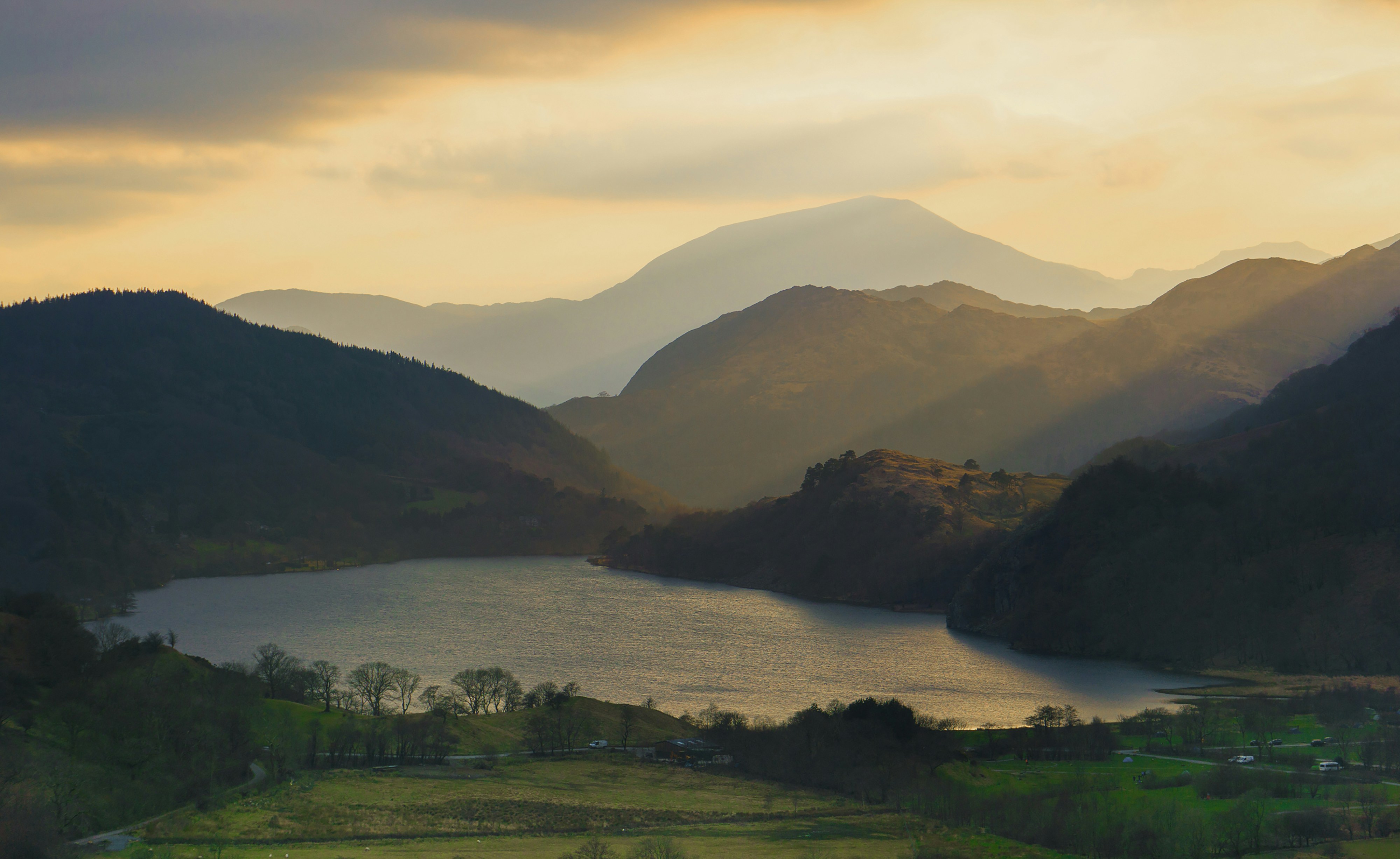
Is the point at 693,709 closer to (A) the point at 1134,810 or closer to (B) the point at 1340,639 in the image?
(A) the point at 1134,810

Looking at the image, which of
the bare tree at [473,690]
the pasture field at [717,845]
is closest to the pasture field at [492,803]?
the pasture field at [717,845]

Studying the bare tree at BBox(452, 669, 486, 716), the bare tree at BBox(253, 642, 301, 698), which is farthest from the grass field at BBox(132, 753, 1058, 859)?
the bare tree at BBox(253, 642, 301, 698)

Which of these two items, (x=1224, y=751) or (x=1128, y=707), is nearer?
(x=1224, y=751)

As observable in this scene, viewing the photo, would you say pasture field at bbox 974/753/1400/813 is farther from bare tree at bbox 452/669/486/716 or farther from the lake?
bare tree at bbox 452/669/486/716

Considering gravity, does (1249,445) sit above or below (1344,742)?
above

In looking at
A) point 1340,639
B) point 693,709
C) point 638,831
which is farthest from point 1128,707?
point 638,831

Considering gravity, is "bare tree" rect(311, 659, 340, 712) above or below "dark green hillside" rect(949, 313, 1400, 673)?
below

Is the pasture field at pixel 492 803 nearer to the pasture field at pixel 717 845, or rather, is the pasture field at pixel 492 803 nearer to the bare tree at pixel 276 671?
the pasture field at pixel 717 845
